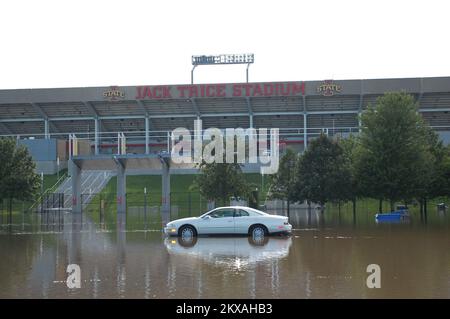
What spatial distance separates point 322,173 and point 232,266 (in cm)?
2000

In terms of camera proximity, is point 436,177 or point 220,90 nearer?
point 436,177

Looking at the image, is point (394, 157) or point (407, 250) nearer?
point (407, 250)

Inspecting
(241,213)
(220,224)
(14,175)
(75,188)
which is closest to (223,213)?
(220,224)

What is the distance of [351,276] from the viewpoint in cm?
1172

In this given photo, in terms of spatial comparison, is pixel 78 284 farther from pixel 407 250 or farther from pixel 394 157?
pixel 394 157

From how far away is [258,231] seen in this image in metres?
20.9

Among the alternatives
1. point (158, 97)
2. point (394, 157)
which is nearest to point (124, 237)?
point (394, 157)

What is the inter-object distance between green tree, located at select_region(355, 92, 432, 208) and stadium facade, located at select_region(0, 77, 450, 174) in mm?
36544

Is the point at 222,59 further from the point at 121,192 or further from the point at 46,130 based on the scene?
the point at 121,192

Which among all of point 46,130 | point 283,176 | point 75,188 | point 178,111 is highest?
point 178,111

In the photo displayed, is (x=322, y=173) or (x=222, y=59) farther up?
(x=222, y=59)

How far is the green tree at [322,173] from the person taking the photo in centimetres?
3212

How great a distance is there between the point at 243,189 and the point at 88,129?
4869 cm

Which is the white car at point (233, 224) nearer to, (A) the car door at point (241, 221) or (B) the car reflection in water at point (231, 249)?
(A) the car door at point (241, 221)
